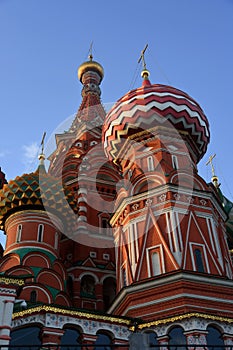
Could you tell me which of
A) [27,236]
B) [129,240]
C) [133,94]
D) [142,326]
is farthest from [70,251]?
[142,326]

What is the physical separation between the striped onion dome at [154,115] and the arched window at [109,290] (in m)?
4.93

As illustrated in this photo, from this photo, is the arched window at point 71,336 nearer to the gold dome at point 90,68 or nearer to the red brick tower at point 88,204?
the red brick tower at point 88,204

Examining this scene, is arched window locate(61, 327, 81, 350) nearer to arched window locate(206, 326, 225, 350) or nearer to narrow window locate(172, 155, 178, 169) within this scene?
arched window locate(206, 326, 225, 350)

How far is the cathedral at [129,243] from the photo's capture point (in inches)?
515

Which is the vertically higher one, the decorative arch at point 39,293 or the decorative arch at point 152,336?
the decorative arch at point 39,293

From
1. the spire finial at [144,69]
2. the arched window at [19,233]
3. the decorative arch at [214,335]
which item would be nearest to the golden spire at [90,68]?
the spire finial at [144,69]

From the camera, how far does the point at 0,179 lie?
993 inches

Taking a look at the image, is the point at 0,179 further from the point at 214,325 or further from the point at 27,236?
the point at 214,325

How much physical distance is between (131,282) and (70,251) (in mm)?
6049

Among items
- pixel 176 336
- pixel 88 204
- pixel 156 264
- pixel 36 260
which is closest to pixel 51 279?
pixel 36 260

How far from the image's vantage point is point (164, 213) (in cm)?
1705

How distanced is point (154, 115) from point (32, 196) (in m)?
5.61

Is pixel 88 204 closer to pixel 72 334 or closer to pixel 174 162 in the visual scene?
pixel 174 162

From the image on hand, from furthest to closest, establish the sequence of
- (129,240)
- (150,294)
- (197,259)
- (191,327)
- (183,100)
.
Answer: (183,100), (129,240), (197,259), (150,294), (191,327)
